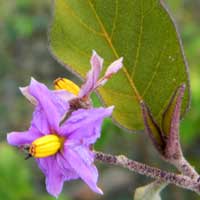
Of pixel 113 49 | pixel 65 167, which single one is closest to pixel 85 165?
pixel 65 167

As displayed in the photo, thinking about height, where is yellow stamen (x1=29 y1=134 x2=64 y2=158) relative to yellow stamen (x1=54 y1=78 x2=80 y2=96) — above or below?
below

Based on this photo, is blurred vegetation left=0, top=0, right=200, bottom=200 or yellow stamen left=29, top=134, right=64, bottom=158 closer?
yellow stamen left=29, top=134, right=64, bottom=158

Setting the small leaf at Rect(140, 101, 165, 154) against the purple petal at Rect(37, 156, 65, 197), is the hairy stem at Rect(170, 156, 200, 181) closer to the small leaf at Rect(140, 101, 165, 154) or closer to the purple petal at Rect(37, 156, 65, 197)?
the small leaf at Rect(140, 101, 165, 154)

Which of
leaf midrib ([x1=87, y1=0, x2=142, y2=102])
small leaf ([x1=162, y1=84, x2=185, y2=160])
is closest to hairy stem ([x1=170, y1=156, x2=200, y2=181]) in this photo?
small leaf ([x1=162, y1=84, x2=185, y2=160])

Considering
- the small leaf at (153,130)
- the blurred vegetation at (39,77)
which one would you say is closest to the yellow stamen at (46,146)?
the small leaf at (153,130)

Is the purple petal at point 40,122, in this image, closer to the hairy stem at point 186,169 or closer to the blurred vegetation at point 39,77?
Answer: the hairy stem at point 186,169

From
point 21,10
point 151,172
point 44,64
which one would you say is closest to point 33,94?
point 151,172

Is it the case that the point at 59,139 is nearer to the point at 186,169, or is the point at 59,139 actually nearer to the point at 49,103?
the point at 49,103
